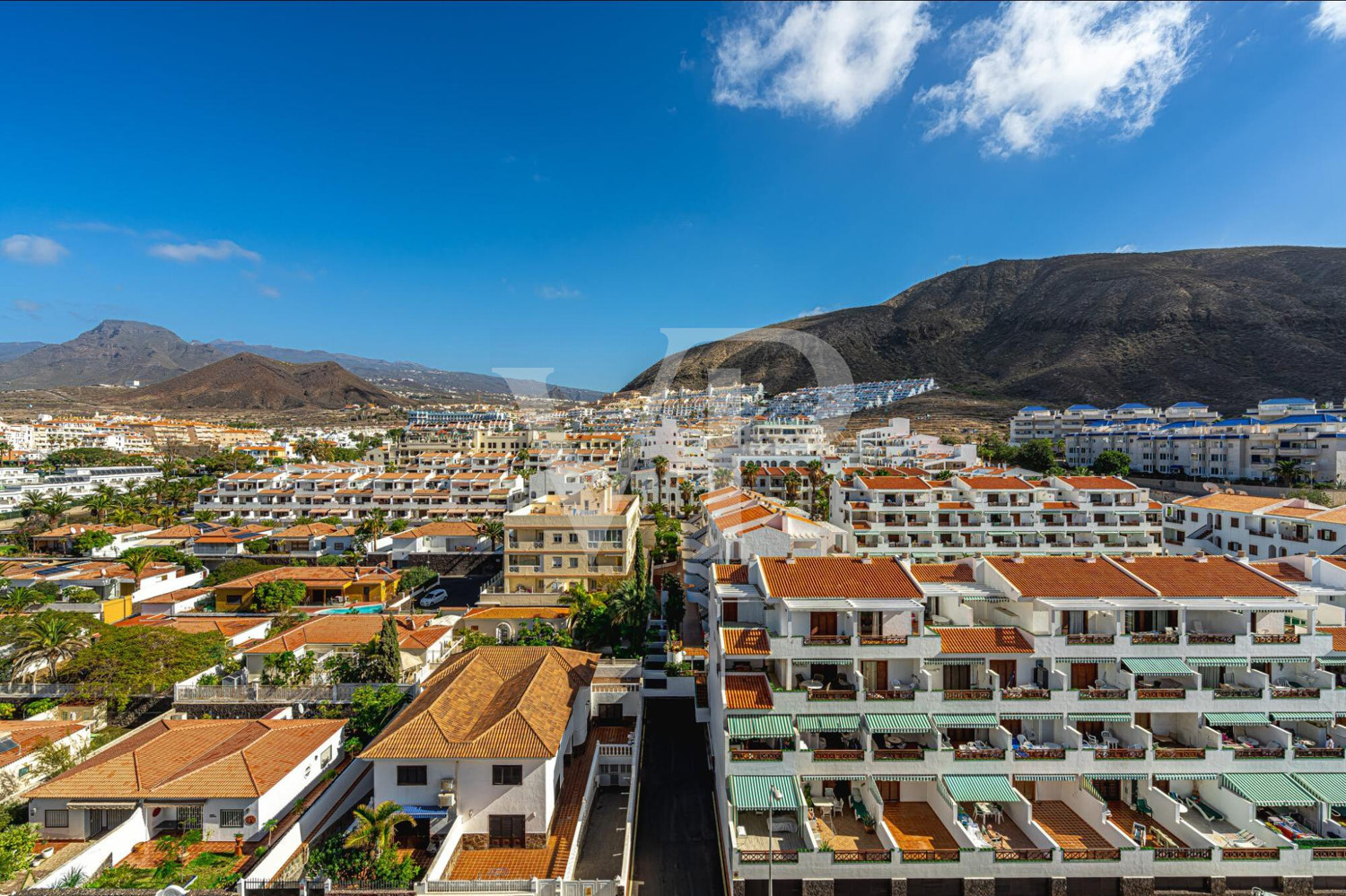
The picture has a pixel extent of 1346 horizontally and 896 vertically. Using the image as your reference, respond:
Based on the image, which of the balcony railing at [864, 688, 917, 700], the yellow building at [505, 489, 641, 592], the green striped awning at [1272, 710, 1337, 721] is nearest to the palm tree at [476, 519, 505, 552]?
the yellow building at [505, 489, 641, 592]

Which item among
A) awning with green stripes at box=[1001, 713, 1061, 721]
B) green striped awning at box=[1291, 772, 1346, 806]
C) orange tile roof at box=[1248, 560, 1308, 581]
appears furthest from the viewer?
orange tile roof at box=[1248, 560, 1308, 581]

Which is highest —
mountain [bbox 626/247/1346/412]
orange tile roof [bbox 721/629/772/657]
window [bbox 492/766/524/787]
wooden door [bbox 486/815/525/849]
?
mountain [bbox 626/247/1346/412]

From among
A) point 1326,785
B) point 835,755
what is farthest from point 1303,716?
point 835,755

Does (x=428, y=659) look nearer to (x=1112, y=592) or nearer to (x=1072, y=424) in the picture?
(x=1112, y=592)

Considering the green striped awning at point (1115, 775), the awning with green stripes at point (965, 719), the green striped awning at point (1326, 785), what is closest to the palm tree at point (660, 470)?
the awning with green stripes at point (965, 719)

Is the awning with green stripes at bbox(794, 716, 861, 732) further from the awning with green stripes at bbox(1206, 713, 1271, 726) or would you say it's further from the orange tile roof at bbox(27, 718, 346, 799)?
the orange tile roof at bbox(27, 718, 346, 799)

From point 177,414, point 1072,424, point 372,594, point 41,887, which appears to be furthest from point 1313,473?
point 177,414

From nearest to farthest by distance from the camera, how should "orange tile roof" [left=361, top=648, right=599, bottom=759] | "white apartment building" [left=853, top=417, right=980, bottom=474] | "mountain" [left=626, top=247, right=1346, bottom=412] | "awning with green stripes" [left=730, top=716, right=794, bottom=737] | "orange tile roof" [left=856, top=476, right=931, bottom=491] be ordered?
"orange tile roof" [left=361, top=648, right=599, bottom=759] < "awning with green stripes" [left=730, top=716, right=794, bottom=737] < "orange tile roof" [left=856, top=476, right=931, bottom=491] < "white apartment building" [left=853, top=417, right=980, bottom=474] < "mountain" [left=626, top=247, right=1346, bottom=412]

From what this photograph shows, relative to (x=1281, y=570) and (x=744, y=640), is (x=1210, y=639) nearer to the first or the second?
(x=1281, y=570)
